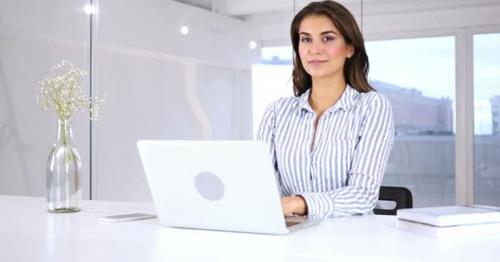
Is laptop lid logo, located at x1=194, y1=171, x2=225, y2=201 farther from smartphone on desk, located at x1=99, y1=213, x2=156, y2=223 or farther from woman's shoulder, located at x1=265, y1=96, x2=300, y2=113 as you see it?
woman's shoulder, located at x1=265, y1=96, x2=300, y2=113

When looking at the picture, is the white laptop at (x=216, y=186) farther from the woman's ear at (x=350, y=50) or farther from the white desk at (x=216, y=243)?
the woman's ear at (x=350, y=50)

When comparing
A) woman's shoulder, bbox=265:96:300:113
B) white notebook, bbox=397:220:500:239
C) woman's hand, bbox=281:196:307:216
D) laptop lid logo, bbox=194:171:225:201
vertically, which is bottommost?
white notebook, bbox=397:220:500:239

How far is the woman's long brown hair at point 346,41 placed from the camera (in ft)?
7.32

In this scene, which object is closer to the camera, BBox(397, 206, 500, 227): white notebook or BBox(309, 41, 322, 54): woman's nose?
BBox(397, 206, 500, 227): white notebook

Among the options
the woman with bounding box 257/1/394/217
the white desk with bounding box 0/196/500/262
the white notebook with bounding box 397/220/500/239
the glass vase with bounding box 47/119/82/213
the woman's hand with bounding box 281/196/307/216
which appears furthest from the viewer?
the woman with bounding box 257/1/394/217

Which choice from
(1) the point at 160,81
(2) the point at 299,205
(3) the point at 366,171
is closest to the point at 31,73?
(1) the point at 160,81

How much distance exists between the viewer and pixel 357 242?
4.30 ft

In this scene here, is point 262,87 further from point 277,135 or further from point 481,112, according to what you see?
point 277,135

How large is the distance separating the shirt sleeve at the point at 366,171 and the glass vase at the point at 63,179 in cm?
73

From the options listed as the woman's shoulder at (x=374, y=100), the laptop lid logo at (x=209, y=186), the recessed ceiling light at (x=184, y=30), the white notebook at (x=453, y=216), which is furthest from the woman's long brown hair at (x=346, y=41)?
the recessed ceiling light at (x=184, y=30)

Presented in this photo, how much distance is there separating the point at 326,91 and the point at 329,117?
0.12m

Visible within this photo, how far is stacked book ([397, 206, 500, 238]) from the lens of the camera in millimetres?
1364

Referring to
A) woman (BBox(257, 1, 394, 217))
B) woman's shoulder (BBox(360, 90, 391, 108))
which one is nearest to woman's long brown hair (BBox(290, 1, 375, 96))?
woman (BBox(257, 1, 394, 217))

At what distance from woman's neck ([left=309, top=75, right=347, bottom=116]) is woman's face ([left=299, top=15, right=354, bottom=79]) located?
0.03 meters
